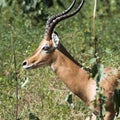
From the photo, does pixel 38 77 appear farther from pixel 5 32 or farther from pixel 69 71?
pixel 5 32

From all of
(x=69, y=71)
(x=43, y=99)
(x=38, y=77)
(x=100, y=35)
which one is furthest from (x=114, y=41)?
(x=69, y=71)

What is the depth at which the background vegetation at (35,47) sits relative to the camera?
22.5 feet

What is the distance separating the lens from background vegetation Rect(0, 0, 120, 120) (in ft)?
22.5

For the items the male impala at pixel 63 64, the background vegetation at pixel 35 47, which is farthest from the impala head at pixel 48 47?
the background vegetation at pixel 35 47

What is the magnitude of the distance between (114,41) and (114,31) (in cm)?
75

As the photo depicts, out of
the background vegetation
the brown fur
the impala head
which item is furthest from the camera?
the background vegetation

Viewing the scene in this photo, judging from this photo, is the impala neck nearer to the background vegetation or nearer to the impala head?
the impala head

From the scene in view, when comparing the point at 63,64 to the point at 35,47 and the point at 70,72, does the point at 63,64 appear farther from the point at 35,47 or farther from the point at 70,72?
the point at 35,47

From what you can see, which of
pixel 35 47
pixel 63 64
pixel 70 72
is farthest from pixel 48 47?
pixel 35 47

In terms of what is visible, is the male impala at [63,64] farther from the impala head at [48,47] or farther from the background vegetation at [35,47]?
the background vegetation at [35,47]

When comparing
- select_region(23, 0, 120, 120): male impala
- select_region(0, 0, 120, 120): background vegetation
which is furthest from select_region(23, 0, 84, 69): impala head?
select_region(0, 0, 120, 120): background vegetation

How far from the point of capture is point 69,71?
6461 mm

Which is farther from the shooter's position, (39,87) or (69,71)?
(39,87)

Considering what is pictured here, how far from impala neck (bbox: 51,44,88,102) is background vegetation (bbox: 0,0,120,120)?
31 cm
